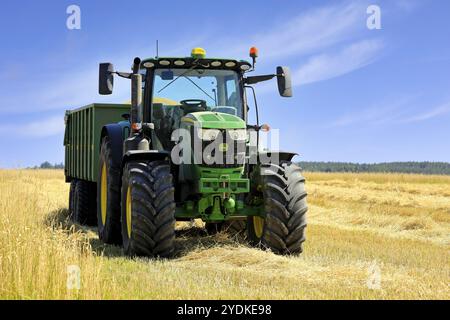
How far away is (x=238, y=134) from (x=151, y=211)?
A: 1.77 metres

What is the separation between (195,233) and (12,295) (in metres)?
6.24

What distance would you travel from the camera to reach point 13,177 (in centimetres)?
2458

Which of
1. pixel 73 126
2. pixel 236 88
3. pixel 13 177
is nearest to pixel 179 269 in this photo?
pixel 236 88

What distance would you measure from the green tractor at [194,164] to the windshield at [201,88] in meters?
0.02

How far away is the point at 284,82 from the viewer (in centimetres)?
980

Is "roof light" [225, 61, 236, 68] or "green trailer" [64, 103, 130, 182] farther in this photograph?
"green trailer" [64, 103, 130, 182]

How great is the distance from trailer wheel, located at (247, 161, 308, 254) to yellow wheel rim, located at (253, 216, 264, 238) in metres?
0.41

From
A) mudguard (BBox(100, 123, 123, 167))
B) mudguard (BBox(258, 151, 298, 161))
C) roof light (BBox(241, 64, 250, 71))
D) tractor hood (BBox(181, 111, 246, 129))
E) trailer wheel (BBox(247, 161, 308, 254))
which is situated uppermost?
roof light (BBox(241, 64, 250, 71))

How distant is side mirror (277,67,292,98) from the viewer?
978 centimetres

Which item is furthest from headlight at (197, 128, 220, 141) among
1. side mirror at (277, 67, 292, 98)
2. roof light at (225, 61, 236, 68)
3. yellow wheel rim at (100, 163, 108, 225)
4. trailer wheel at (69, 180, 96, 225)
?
trailer wheel at (69, 180, 96, 225)

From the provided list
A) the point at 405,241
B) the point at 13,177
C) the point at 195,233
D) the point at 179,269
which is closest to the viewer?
the point at 179,269

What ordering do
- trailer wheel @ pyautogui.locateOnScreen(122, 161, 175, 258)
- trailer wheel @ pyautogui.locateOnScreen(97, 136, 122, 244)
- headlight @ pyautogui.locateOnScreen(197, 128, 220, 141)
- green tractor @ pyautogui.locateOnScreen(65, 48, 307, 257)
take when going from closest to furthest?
trailer wheel @ pyautogui.locateOnScreen(122, 161, 175, 258), green tractor @ pyautogui.locateOnScreen(65, 48, 307, 257), headlight @ pyautogui.locateOnScreen(197, 128, 220, 141), trailer wheel @ pyautogui.locateOnScreen(97, 136, 122, 244)

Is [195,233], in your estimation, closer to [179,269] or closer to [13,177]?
[179,269]

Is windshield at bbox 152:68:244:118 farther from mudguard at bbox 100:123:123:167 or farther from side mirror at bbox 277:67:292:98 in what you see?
mudguard at bbox 100:123:123:167
